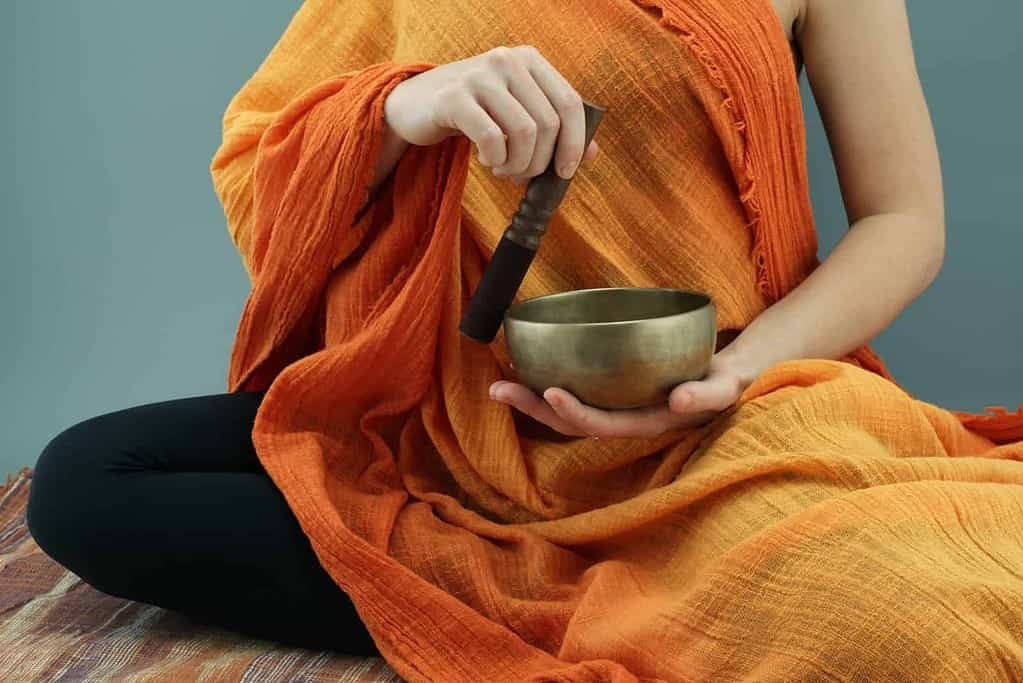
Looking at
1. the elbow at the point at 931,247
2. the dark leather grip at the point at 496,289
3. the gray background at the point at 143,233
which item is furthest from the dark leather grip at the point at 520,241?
the gray background at the point at 143,233

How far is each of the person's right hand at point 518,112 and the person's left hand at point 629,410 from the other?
18cm

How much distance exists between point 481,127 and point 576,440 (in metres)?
0.33

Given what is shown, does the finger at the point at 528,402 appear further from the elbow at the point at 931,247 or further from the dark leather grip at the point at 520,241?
the elbow at the point at 931,247

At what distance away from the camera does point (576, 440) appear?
1086 mm

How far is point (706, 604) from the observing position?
2.89ft

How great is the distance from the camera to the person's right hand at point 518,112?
0.86 meters

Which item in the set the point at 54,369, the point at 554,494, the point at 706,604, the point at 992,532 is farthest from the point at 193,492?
the point at 54,369

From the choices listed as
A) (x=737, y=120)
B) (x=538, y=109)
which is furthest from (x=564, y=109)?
(x=737, y=120)

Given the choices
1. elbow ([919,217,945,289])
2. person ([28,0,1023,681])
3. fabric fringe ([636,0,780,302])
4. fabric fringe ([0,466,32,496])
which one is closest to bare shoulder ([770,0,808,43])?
person ([28,0,1023,681])

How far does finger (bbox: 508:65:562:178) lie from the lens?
0.86m

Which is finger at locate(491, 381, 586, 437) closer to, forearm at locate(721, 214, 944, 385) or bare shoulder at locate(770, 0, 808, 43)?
forearm at locate(721, 214, 944, 385)

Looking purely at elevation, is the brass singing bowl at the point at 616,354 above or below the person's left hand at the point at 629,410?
above

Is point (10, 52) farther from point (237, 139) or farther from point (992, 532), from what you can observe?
point (992, 532)

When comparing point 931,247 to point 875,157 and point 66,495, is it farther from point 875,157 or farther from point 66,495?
point 66,495
